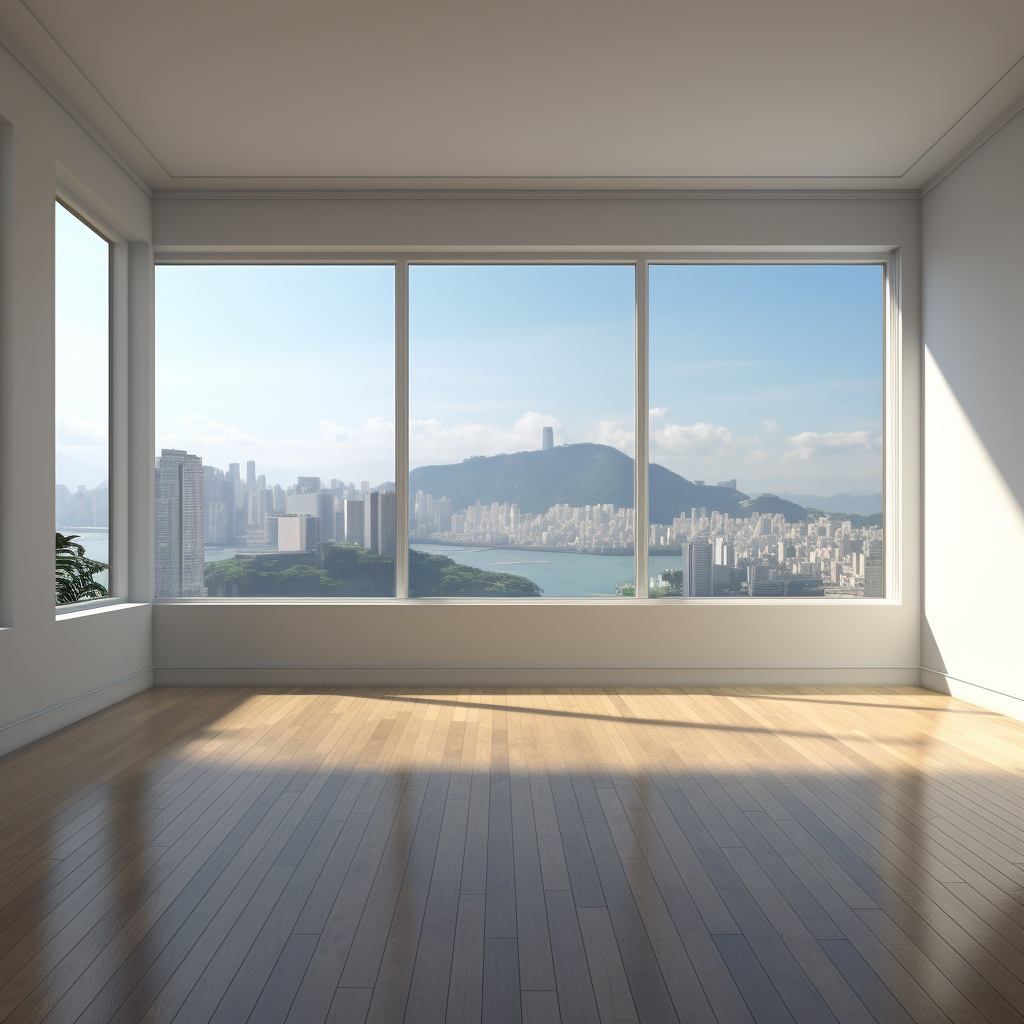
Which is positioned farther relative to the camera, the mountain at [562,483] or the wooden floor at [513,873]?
the mountain at [562,483]

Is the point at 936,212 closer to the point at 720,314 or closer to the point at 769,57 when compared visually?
the point at 720,314

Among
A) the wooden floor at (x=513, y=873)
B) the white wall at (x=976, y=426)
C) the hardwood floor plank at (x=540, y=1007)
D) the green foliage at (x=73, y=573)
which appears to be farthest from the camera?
the green foliage at (x=73, y=573)

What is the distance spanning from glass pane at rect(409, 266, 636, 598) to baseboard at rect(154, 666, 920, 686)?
2.37 feet

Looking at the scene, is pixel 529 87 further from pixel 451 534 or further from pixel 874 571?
pixel 874 571

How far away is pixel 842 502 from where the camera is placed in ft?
19.0

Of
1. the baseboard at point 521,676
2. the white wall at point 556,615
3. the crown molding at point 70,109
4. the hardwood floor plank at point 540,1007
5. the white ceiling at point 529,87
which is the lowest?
the baseboard at point 521,676

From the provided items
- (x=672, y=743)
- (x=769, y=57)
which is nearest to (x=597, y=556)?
(x=672, y=743)

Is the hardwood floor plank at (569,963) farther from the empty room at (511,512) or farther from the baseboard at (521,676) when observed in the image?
the baseboard at (521,676)

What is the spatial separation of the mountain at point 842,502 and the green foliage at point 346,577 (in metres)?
2.00

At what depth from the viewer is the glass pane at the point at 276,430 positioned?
5746 mm

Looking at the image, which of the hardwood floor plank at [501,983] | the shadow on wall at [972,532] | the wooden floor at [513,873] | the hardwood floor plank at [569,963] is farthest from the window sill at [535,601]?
the hardwood floor plank at [501,983]

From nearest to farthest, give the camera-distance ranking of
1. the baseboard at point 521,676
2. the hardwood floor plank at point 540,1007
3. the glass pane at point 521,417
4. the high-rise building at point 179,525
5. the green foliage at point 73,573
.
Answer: the hardwood floor plank at point 540,1007 → the green foliage at point 73,573 → the baseboard at point 521,676 → the high-rise building at point 179,525 → the glass pane at point 521,417

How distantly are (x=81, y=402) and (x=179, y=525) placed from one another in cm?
114

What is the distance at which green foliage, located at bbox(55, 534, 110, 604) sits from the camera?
186 inches
